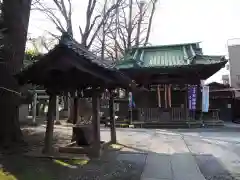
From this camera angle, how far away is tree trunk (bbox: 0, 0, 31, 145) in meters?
9.17

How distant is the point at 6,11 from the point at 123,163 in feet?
24.3

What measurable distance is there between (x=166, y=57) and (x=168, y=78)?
1.91m

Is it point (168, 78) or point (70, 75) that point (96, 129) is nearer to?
point (70, 75)

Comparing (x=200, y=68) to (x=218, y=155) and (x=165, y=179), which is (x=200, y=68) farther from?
(x=165, y=179)

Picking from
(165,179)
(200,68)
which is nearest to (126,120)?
(200,68)

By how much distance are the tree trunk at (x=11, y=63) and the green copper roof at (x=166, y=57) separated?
28.8 ft

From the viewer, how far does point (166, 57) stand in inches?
750

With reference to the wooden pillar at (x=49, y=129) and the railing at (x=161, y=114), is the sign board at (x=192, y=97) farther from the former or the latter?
the wooden pillar at (x=49, y=129)

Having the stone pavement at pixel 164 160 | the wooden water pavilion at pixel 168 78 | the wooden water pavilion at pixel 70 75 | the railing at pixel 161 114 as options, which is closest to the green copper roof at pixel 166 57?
the wooden water pavilion at pixel 168 78

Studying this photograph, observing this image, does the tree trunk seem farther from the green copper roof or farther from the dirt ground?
the green copper roof

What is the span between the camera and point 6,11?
31.6 ft

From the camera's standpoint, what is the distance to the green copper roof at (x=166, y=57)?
674 inches

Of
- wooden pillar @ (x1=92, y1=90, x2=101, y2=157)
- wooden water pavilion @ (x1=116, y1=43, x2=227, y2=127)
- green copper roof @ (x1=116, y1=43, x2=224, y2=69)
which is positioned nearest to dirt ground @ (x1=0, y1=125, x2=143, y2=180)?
wooden pillar @ (x1=92, y1=90, x2=101, y2=157)

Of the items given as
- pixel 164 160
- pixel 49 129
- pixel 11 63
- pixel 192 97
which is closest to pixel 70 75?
pixel 49 129
